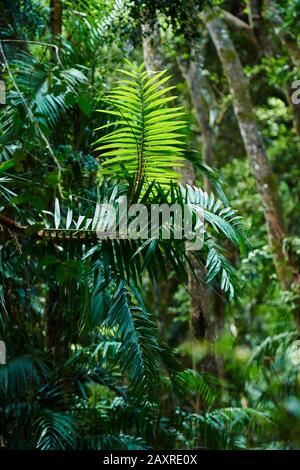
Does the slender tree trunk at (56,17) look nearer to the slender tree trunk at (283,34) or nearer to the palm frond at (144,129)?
the palm frond at (144,129)

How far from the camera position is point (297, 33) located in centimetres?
502

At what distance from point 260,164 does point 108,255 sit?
4.09 meters

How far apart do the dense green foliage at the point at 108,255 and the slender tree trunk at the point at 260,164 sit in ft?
0.59

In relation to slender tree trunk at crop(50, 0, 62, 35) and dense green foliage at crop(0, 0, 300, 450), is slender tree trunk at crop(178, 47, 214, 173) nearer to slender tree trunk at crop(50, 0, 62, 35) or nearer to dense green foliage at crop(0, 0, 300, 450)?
dense green foliage at crop(0, 0, 300, 450)

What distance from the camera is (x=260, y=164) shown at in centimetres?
602

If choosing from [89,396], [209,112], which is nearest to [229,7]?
[209,112]

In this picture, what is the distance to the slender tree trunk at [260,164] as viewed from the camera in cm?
584

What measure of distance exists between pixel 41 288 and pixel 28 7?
216cm

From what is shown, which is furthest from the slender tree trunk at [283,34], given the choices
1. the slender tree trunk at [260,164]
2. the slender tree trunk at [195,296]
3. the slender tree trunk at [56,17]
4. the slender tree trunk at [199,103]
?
the slender tree trunk at [56,17]

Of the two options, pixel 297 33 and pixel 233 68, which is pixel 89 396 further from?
pixel 233 68

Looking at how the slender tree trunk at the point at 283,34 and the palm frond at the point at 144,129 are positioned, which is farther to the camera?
the slender tree trunk at the point at 283,34

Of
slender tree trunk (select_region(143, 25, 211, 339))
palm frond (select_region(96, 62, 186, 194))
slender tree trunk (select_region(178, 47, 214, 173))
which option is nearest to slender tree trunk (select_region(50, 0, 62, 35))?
slender tree trunk (select_region(143, 25, 211, 339))

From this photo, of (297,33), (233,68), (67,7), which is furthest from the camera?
(233,68)
